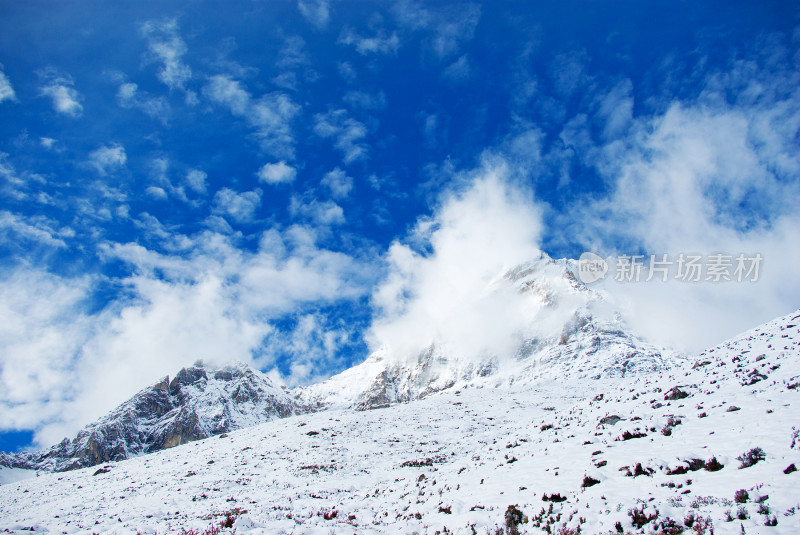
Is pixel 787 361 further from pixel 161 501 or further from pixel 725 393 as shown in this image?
pixel 161 501

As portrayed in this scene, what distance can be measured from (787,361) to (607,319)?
174m

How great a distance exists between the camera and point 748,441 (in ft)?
45.7

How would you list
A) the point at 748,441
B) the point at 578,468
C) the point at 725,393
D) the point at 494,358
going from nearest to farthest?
the point at 748,441, the point at 578,468, the point at 725,393, the point at 494,358

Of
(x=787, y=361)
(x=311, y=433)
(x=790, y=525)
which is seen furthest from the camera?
(x=311, y=433)

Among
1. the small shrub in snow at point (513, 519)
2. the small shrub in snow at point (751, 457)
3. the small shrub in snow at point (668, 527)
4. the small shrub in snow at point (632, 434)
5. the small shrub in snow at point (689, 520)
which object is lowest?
the small shrub in snow at point (513, 519)

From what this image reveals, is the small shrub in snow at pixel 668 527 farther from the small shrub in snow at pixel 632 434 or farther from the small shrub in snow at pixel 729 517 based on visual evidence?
the small shrub in snow at pixel 632 434

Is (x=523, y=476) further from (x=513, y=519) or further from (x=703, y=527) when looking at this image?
(x=703, y=527)

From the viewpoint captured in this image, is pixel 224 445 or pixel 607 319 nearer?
pixel 224 445

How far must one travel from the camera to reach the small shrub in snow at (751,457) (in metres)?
12.3

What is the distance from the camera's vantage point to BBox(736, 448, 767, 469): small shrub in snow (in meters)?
12.3

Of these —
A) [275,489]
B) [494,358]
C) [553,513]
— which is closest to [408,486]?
[275,489]

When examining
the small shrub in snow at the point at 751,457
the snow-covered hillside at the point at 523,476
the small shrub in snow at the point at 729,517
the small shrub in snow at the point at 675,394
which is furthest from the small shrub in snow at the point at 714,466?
the small shrub in snow at the point at 675,394

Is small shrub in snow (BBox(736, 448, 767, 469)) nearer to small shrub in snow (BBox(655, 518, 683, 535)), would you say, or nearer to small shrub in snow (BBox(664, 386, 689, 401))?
small shrub in snow (BBox(655, 518, 683, 535))

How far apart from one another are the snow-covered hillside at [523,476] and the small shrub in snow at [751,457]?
35mm
